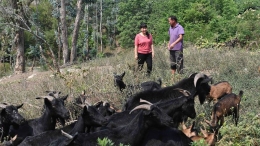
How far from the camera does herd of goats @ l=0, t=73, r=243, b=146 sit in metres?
5.99

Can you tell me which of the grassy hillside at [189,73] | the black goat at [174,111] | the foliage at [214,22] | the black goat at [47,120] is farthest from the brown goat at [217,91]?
the foliage at [214,22]

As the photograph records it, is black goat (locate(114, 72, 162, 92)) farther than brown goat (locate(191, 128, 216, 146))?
Yes

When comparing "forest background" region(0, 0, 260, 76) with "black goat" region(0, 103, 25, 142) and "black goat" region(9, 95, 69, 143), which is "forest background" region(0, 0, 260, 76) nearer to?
"black goat" region(9, 95, 69, 143)

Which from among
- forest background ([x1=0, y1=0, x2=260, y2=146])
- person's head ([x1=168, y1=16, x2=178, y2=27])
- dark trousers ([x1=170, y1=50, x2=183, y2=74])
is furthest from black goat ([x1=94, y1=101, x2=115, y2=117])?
person's head ([x1=168, y1=16, x2=178, y2=27])

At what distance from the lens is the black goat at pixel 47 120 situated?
308 inches

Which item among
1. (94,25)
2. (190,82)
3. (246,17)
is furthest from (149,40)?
(94,25)

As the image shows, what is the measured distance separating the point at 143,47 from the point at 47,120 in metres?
4.43

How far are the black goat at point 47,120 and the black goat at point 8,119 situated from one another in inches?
4.9

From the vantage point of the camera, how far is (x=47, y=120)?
8.03 metres

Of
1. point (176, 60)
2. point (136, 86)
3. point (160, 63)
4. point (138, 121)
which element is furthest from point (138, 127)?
point (160, 63)

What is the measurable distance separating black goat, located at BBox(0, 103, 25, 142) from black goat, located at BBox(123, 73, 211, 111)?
191cm

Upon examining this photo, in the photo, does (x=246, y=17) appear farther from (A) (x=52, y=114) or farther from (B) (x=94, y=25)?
(B) (x=94, y=25)

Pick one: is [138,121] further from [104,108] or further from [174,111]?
[104,108]

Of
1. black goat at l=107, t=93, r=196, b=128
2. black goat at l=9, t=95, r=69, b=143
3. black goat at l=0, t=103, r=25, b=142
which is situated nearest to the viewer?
black goat at l=107, t=93, r=196, b=128
